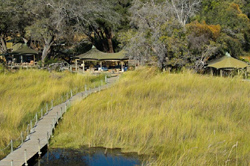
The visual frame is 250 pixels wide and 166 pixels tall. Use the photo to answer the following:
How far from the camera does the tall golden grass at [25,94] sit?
10.2 metres

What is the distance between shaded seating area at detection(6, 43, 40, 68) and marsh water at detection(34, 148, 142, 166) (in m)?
20.5

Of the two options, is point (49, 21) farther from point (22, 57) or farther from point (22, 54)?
point (22, 57)

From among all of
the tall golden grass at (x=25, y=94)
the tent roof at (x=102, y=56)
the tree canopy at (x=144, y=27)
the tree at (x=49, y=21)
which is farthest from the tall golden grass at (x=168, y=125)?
the tree at (x=49, y=21)

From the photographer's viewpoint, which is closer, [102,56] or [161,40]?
[161,40]

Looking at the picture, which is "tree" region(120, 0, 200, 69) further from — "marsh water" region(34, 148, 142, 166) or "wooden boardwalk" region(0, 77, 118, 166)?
"marsh water" region(34, 148, 142, 166)

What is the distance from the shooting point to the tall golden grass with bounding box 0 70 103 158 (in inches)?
400

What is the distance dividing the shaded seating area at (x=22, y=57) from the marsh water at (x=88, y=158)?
20534 millimetres

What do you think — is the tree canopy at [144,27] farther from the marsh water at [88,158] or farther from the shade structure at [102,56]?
the marsh water at [88,158]

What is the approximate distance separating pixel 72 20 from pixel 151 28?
34.9 ft

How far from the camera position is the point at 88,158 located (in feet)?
27.7

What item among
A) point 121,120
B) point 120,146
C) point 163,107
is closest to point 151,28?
point 163,107

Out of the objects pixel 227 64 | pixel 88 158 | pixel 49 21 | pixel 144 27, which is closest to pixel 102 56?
pixel 49 21

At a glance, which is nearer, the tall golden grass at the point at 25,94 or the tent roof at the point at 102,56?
the tall golden grass at the point at 25,94

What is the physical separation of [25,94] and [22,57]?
1916 cm
